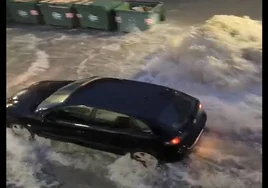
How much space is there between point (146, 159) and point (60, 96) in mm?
1999

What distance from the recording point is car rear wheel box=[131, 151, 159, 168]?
7.00 m

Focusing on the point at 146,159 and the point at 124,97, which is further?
the point at 124,97

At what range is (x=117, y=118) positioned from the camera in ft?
22.6

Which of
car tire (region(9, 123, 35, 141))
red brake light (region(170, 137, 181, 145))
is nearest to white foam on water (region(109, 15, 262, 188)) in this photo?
red brake light (region(170, 137, 181, 145))

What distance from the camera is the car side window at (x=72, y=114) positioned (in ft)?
23.3

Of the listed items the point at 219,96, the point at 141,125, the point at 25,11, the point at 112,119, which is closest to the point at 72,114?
the point at 112,119

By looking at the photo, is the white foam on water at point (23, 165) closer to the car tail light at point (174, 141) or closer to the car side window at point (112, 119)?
the car side window at point (112, 119)

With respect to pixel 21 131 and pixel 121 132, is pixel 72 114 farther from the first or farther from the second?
pixel 21 131

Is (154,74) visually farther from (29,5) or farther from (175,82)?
(29,5)

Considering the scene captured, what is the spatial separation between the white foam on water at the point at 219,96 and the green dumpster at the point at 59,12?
4.14 m

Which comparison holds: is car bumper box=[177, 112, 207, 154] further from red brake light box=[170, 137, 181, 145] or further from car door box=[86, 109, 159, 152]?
car door box=[86, 109, 159, 152]

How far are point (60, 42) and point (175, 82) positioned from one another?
4.93 metres

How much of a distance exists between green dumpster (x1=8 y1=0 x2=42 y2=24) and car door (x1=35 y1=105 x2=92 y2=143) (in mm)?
8105

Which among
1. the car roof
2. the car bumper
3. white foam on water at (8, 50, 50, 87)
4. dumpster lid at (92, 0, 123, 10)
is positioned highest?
dumpster lid at (92, 0, 123, 10)
